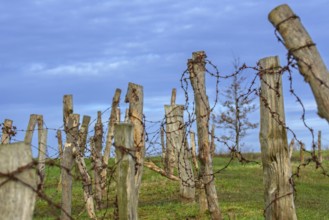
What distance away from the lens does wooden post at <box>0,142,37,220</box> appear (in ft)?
13.1

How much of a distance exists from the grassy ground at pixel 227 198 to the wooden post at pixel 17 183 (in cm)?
932

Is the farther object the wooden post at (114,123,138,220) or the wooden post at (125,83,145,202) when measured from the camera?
the wooden post at (125,83,145,202)

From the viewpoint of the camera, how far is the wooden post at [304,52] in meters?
5.80

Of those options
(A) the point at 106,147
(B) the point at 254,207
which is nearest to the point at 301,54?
(B) the point at 254,207

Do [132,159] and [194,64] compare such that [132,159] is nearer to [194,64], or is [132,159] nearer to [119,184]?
[119,184]

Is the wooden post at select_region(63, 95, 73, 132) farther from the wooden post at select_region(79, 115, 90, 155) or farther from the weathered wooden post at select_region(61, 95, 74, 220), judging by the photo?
the wooden post at select_region(79, 115, 90, 155)

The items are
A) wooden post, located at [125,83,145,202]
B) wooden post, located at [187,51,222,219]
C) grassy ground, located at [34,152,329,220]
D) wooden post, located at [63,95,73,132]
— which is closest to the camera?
wooden post, located at [125,83,145,202]

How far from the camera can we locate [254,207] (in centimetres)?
1603

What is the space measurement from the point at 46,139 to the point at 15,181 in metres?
22.6

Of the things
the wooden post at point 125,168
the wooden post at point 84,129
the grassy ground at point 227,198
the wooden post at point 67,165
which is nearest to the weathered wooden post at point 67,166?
the wooden post at point 67,165

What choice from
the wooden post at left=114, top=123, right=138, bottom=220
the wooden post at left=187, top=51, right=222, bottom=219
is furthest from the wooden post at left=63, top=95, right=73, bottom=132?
the wooden post at left=114, top=123, right=138, bottom=220

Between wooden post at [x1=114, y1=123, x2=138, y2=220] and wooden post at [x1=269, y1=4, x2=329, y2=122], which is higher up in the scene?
wooden post at [x1=269, y1=4, x2=329, y2=122]

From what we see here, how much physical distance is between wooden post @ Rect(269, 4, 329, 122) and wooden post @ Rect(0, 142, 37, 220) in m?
2.98

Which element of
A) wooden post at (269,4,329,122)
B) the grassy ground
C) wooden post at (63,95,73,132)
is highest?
wooden post at (63,95,73,132)
